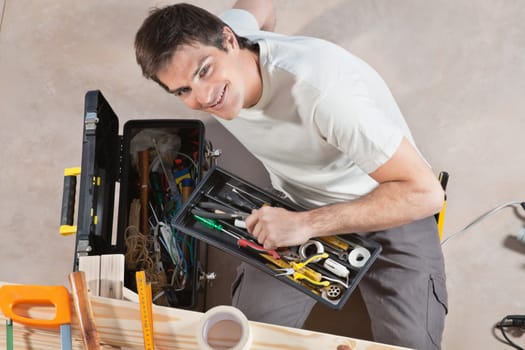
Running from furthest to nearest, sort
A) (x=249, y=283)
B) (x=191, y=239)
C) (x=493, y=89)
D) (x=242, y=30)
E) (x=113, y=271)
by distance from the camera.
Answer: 1. (x=493, y=89)
2. (x=191, y=239)
3. (x=249, y=283)
4. (x=242, y=30)
5. (x=113, y=271)

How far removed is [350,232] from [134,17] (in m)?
1.30

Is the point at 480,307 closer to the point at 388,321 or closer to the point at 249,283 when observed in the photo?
the point at 388,321

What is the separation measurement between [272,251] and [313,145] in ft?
0.90

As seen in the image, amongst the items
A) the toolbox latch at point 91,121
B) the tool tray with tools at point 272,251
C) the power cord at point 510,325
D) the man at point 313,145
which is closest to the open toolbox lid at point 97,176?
the toolbox latch at point 91,121

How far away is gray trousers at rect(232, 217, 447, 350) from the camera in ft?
4.39

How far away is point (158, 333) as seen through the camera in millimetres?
851

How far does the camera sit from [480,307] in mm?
1648

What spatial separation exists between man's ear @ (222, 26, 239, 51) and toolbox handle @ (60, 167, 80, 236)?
0.57 m

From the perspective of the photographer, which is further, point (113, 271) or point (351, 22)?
point (351, 22)

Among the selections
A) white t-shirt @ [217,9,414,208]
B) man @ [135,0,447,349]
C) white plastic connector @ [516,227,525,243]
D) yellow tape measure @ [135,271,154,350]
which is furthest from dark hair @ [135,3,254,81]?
white plastic connector @ [516,227,525,243]

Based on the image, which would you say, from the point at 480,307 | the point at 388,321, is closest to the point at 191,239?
the point at 388,321

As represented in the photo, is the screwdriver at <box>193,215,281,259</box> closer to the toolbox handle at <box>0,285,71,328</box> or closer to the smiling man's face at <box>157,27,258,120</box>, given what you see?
the smiling man's face at <box>157,27,258,120</box>

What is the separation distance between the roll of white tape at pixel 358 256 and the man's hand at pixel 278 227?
0.12 m

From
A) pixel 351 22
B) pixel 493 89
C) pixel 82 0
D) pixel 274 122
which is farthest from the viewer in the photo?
pixel 82 0
